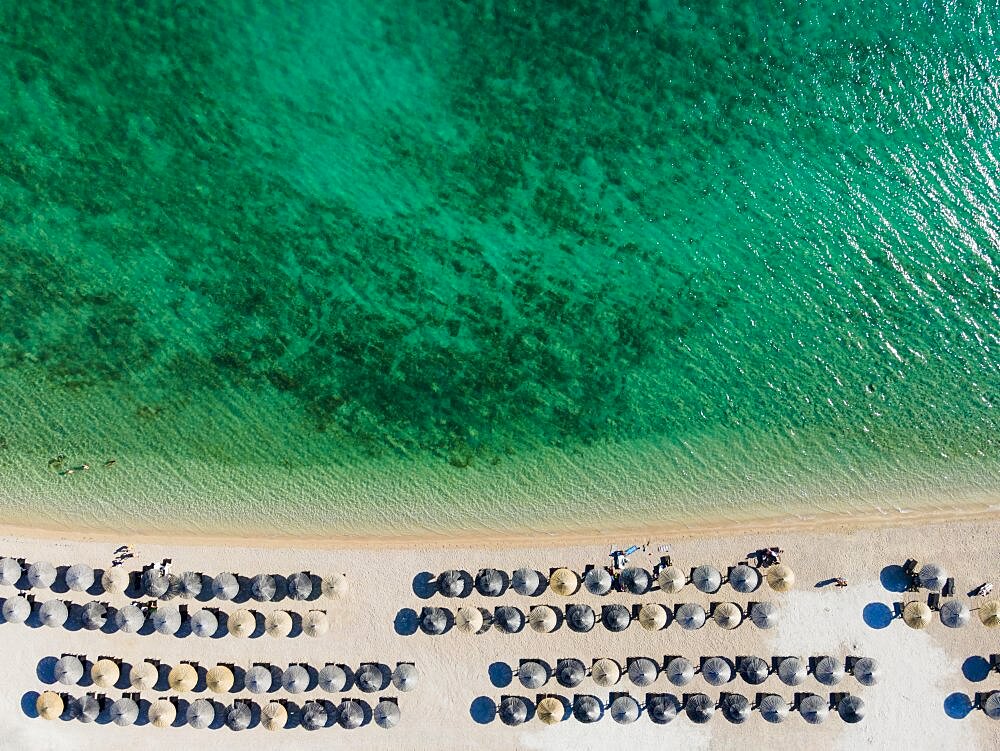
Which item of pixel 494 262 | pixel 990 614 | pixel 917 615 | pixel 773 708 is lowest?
pixel 773 708

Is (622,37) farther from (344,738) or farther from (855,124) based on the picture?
(344,738)

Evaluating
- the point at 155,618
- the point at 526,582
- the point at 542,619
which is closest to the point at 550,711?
the point at 542,619

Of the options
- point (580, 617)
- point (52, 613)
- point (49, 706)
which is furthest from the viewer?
point (580, 617)

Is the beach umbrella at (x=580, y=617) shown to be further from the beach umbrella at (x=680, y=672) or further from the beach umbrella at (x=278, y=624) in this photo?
the beach umbrella at (x=278, y=624)

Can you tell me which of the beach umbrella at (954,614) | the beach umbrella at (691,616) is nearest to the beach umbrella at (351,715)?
the beach umbrella at (691,616)

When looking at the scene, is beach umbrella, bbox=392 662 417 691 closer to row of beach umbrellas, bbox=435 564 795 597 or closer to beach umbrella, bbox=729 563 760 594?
row of beach umbrellas, bbox=435 564 795 597

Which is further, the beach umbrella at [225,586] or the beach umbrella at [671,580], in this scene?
the beach umbrella at [671,580]

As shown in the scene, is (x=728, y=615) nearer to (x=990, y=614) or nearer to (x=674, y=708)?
(x=674, y=708)

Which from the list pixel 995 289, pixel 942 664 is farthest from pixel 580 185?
pixel 942 664
